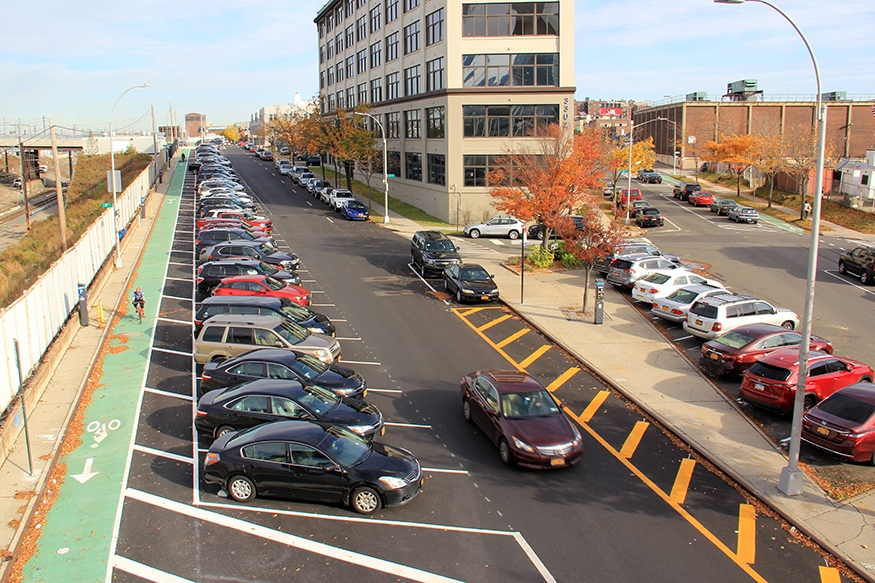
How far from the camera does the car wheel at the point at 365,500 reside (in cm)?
1274

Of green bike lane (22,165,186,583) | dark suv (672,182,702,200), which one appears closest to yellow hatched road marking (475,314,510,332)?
green bike lane (22,165,186,583)

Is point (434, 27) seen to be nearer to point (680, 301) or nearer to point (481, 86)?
point (481, 86)

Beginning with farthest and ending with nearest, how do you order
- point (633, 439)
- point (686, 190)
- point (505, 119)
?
1. point (686, 190)
2. point (505, 119)
3. point (633, 439)

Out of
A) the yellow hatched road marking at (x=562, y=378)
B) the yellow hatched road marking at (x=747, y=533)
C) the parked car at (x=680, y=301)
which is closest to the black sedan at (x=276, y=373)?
the yellow hatched road marking at (x=562, y=378)

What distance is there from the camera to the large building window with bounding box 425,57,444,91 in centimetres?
5103

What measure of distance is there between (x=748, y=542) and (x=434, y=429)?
23.5ft

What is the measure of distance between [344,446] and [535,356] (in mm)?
10522

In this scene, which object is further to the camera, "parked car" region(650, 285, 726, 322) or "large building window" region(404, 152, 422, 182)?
"large building window" region(404, 152, 422, 182)

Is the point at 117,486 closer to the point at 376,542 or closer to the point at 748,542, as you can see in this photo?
the point at 376,542

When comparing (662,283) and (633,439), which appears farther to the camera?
(662,283)

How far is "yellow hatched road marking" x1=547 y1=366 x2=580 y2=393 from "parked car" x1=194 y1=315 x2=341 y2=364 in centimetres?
630

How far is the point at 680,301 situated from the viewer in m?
25.8

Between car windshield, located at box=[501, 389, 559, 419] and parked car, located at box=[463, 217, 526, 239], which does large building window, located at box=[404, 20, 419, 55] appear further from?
car windshield, located at box=[501, 389, 559, 419]

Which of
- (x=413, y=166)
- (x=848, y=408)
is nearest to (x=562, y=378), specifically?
(x=848, y=408)
